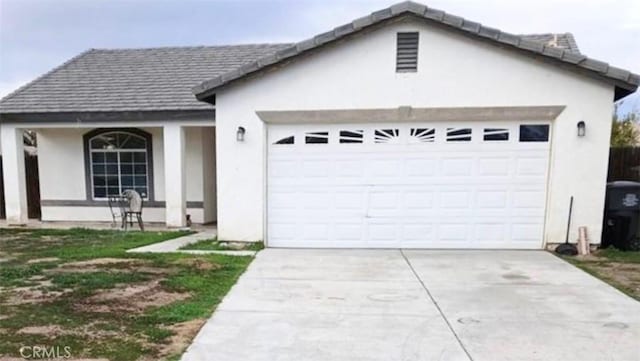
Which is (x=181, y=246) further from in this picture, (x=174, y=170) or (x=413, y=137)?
(x=413, y=137)

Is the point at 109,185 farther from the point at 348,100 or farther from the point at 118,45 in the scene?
the point at 348,100

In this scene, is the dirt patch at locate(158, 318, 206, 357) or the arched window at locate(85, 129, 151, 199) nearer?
the dirt patch at locate(158, 318, 206, 357)

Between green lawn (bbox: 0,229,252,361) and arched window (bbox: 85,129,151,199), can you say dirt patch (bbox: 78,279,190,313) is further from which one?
arched window (bbox: 85,129,151,199)

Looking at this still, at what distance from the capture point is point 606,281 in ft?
19.2

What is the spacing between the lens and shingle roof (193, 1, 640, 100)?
718 cm

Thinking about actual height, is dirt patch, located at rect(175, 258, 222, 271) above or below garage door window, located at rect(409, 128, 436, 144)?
below

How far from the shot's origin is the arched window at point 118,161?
12.0m

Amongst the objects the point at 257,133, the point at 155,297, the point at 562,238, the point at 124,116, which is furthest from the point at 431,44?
the point at 124,116

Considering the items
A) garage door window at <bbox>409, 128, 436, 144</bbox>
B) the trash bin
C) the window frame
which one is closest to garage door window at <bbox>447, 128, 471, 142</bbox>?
garage door window at <bbox>409, 128, 436, 144</bbox>

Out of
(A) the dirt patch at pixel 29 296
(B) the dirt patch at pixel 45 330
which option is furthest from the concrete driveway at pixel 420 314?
(A) the dirt patch at pixel 29 296

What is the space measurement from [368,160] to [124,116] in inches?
253

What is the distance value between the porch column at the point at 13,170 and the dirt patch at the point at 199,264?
23.0 ft

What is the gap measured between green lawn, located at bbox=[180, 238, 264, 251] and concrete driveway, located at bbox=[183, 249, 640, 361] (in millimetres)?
1129

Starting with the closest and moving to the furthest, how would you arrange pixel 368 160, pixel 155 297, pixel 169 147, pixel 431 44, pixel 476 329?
1. pixel 476 329
2. pixel 155 297
3. pixel 431 44
4. pixel 368 160
5. pixel 169 147
